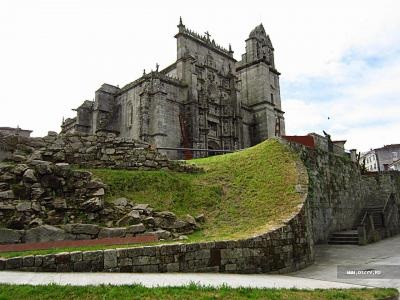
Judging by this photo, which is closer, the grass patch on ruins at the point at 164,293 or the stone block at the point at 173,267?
the grass patch on ruins at the point at 164,293

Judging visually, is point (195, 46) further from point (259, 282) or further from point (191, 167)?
point (259, 282)

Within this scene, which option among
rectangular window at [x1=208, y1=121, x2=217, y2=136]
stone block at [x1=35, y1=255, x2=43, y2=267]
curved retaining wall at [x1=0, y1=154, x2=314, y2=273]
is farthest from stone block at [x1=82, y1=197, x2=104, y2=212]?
rectangular window at [x1=208, y1=121, x2=217, y2=136]

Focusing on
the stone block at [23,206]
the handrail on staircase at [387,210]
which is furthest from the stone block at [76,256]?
the handrail on staircase at [387,210]

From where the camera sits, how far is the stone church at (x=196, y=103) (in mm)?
33938

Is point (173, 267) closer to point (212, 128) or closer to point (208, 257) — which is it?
point (208, 257)

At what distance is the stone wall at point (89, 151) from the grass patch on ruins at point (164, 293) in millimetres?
7408

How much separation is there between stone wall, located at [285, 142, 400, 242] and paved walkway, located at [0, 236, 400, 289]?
3851 millimetres

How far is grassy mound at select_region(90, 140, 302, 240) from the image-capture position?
1153 cm

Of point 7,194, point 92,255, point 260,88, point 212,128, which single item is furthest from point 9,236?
point 260,88

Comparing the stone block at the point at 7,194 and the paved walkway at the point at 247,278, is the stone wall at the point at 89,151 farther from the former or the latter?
the paved walkway at the point at 247,278

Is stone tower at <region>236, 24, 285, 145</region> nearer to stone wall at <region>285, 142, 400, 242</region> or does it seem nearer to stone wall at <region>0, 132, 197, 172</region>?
stone wall at <region>285, 142, 400, 242</region>

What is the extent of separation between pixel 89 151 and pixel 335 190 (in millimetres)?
13826

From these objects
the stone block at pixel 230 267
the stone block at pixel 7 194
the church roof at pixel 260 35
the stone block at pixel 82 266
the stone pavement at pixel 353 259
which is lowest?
the stone pavement at pixel 353 259

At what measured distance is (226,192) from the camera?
13984 millimetres
